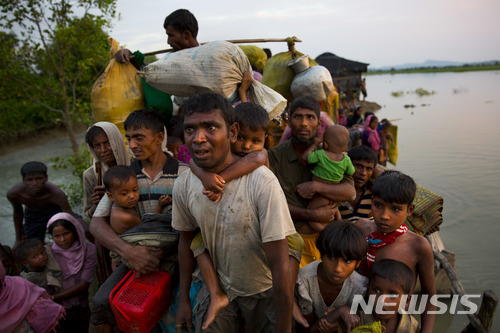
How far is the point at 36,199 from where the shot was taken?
161 inches

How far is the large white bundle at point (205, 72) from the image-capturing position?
7.95ft

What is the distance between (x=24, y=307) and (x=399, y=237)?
2.96 m

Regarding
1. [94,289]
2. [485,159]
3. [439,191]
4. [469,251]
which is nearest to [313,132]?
[94,289]

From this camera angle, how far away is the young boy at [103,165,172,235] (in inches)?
82.3

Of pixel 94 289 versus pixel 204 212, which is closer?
pixel 204 212

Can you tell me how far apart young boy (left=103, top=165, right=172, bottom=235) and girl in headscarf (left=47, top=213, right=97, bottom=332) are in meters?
1.37

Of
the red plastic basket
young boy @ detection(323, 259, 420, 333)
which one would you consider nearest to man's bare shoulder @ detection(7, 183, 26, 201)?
the red plastic basket

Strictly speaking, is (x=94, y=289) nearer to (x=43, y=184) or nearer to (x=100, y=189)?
(x=100, y=189)

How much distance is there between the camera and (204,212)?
1.59m

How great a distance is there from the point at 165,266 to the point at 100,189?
92 centimetres

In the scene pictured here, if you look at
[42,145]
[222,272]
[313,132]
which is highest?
[313,132]

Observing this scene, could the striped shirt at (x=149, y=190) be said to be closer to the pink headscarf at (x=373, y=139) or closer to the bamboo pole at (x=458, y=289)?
the bamboo pole at (x=458, y=289)

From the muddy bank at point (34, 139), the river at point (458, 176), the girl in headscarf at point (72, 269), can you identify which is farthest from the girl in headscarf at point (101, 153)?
the muddy bank at point (34, 139)

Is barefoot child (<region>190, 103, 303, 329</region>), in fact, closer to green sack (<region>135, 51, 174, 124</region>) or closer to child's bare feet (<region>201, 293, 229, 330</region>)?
child's bare feet (<region>201, 293, 229, 330</region>)
